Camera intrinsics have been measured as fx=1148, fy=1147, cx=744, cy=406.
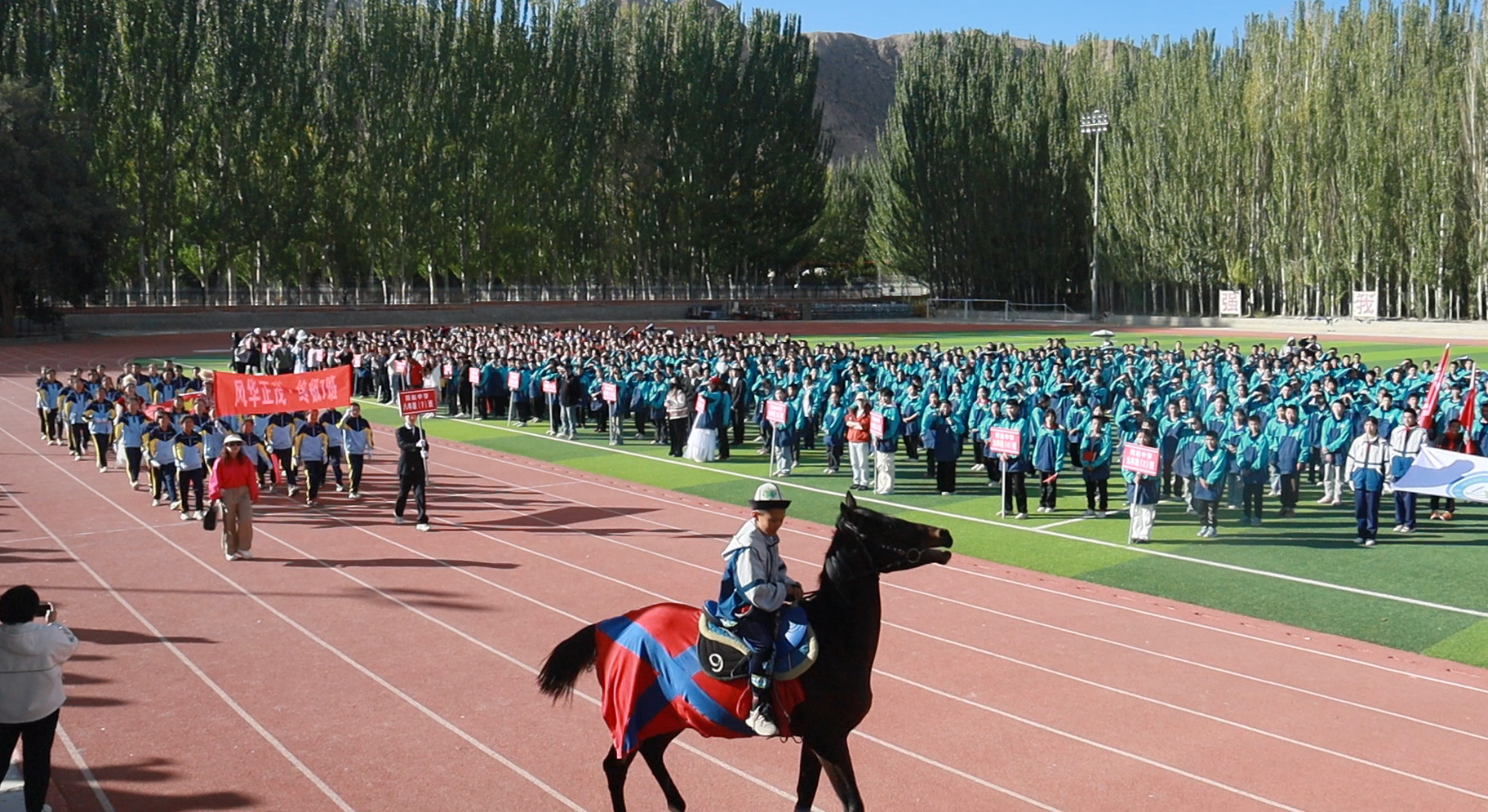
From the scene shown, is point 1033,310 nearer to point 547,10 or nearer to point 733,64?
point 733,64

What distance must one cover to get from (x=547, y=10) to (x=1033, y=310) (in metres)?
38.6

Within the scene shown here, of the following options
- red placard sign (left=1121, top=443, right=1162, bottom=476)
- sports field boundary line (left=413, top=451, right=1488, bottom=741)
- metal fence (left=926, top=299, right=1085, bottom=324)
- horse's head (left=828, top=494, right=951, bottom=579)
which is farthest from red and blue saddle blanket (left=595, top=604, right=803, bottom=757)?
metal fence (left=926, top=299, right=1085, bottom=324)

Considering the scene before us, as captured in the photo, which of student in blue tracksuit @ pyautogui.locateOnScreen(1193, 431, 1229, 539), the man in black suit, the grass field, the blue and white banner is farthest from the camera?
the man in black suit

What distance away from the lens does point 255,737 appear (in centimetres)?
839

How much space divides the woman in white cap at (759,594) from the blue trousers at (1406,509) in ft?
40.1

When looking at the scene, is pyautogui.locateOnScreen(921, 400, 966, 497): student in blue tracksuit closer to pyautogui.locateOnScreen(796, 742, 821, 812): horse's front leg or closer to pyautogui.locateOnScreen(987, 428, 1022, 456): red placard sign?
pyautogui.locateOnScreen(987, 428, 1022, 456): red placard sign

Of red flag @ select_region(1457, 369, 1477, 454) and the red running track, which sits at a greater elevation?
red flag @ select_region(1457, 369, 1477, 454)

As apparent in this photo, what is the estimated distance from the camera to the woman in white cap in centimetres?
625

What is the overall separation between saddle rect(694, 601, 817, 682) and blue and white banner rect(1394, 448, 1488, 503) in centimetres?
998

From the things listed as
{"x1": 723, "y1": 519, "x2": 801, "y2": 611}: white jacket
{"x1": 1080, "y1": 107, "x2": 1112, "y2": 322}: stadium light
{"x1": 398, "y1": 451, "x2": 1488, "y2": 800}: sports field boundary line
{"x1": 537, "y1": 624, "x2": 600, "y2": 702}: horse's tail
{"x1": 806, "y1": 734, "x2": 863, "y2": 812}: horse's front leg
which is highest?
{"x1": 1080, "y1": 107, "x2": 1112, "y2": 322}: stadium light

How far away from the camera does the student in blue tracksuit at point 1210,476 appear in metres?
15.2

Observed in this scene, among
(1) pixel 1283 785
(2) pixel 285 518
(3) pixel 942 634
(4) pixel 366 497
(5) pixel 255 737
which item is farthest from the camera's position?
(4) pixel 366 497

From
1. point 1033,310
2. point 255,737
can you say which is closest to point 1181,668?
point 255,737

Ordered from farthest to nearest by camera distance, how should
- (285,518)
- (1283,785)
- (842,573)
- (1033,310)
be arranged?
(1033,310), (285,518), (1283,785), (842,573)
